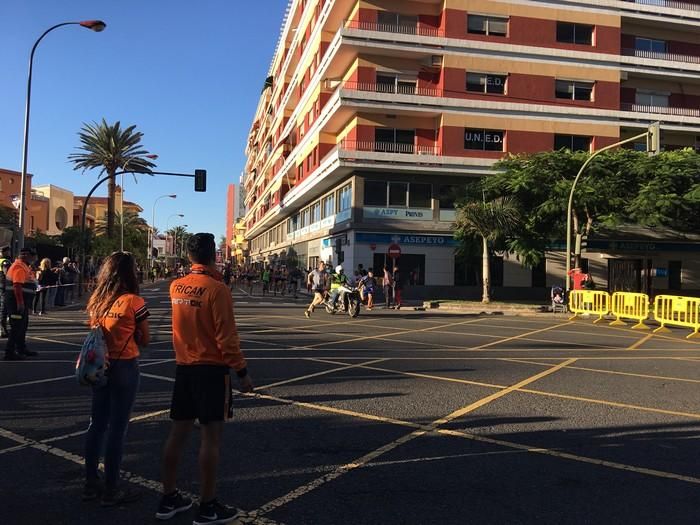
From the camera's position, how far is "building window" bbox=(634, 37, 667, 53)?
3372 centimetres

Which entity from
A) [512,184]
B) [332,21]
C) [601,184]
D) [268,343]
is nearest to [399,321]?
[268,343]

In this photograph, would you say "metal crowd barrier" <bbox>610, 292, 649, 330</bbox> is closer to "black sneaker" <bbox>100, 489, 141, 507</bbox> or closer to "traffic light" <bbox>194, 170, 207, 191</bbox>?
"black sneaker" <bbox>100, 489, 141, 507</bbox>

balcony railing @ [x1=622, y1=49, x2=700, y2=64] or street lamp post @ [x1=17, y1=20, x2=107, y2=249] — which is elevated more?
balcony railing @ [x1=622, y1=49, x2=700, y2=64]

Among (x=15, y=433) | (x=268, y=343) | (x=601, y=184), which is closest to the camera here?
(x=15, y=433)

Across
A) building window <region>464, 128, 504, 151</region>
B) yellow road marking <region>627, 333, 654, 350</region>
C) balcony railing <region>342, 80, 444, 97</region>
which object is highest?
balcony railing <region>342, 80, 444, 97</region>

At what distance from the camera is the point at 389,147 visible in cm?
3044

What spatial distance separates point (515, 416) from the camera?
6.14 metres

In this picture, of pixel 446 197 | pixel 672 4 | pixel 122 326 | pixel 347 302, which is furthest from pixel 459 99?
pixel 122 326

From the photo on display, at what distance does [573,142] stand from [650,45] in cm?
851

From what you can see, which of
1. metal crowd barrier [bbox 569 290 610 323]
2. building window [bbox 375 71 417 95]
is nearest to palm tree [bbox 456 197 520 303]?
metal crowd barrier [bbox 569 290 610 323]

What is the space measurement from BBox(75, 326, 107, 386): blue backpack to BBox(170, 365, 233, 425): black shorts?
0.50m

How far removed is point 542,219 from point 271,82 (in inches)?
1634

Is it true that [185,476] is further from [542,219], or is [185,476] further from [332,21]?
[332,21]

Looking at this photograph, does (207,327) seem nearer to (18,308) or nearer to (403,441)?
(403,441)
